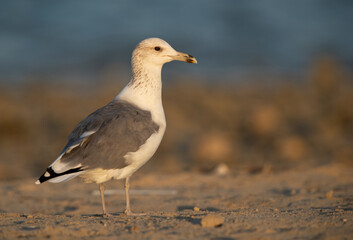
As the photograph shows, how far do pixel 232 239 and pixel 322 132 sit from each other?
7.14 meters

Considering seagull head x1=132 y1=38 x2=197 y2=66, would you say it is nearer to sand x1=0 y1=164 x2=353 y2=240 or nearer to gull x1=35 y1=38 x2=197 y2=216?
gull x1=35 y1=38 x2=197 y2=216

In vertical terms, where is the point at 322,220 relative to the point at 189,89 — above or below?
below

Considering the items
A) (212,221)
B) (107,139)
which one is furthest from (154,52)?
(212,221)

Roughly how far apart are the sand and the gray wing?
468mm

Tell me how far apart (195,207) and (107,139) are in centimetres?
102

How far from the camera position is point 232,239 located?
10.7 feet

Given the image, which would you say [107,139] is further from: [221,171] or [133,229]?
[221,171]

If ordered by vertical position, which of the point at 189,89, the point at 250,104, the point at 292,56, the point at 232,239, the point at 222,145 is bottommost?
the point at 232,239

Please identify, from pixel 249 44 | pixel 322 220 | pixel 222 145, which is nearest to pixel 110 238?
pixel 322 220

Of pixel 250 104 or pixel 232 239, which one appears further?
pixel 250 104

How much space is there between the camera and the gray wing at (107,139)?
14.2ft

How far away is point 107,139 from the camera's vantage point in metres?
4.41

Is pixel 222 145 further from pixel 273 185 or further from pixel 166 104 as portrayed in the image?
pixel 166 104

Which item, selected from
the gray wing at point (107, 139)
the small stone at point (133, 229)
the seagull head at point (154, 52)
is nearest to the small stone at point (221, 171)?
the seagull head at point (154, 52)
